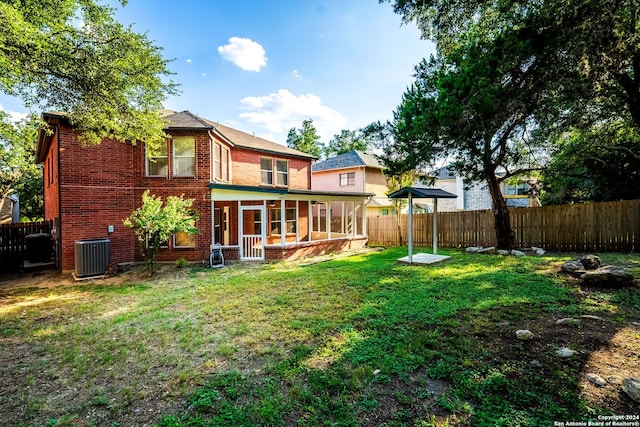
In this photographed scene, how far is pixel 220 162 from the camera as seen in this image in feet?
43.2

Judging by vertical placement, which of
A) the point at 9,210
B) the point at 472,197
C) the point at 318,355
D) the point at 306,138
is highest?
the point at 306,138

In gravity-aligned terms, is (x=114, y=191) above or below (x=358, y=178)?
below

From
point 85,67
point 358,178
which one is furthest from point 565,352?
point 358,178

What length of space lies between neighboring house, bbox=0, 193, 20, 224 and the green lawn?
2967 centimetres

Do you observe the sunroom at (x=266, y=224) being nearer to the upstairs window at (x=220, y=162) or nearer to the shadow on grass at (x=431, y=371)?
the upstairs window at (x=220, y=162)

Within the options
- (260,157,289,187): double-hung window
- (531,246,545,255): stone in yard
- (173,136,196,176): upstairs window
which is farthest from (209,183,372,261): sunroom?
(531,246,545,255): stone in yard

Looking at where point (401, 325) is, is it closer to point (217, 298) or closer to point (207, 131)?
point (217, 298)

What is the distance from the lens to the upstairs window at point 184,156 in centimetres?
1159

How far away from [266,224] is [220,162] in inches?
149

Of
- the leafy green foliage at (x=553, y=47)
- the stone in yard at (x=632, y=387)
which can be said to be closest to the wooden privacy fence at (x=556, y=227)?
the leafy green foliage at (x=553, y=47)

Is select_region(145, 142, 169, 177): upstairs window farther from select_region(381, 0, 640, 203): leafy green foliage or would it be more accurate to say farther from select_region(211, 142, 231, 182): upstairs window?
select_region(381, 0, 640, 203): leafy green foliage

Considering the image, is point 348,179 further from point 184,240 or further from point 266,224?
point 184,240

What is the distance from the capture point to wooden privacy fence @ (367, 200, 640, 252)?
10.3 m

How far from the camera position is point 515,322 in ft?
14.5
